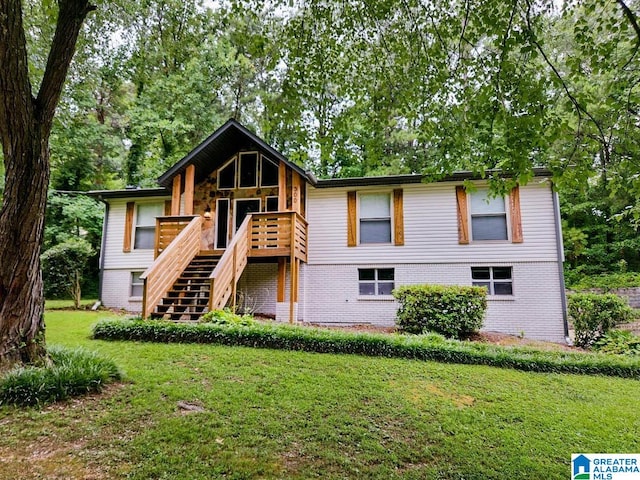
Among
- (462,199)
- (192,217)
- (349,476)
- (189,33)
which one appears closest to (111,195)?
(192,217)

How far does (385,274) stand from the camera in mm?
11219

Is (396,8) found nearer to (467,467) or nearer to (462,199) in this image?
(467,467)

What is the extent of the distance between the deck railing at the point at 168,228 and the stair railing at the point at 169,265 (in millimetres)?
387

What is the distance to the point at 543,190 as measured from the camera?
10.5 m

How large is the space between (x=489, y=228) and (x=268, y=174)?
6.82 metres

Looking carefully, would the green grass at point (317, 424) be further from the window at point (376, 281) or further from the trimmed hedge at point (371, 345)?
the window at point (376, 281)

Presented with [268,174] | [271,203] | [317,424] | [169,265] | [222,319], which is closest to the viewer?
[317,424]

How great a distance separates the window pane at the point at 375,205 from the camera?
11430 mm

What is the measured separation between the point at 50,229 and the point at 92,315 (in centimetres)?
900

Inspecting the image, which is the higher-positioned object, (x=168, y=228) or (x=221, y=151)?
(x=221, y=151)

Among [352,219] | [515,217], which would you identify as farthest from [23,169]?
[515,217]

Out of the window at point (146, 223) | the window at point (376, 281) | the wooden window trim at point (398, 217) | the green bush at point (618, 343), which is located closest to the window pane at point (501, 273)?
the green bush at point (618, 343)

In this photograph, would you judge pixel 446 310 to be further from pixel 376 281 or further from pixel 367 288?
pixel 367 288

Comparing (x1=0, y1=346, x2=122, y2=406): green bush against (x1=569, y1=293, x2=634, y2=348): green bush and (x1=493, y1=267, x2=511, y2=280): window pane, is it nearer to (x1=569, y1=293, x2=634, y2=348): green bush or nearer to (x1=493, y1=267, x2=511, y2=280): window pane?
(x1=493, y1=267, x2=511, y2=280): window pane
